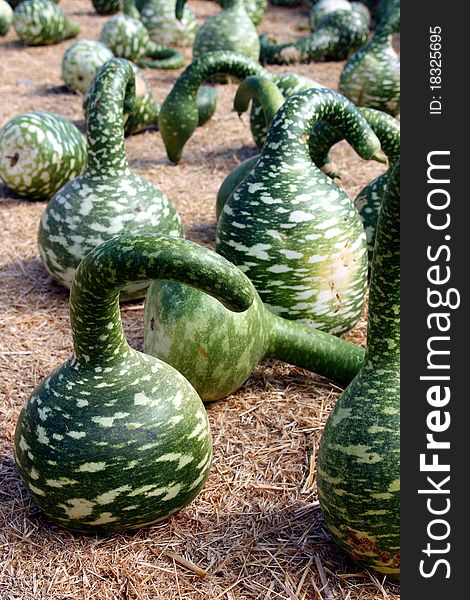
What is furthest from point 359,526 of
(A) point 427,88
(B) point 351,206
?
(B) point 351,206

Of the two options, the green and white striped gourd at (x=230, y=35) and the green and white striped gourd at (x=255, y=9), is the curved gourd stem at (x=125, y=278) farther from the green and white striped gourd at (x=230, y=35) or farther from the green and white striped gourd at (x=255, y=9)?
the green and white striped gourd at (x=255, y=9)

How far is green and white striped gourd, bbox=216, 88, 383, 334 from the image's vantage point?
10.0ft

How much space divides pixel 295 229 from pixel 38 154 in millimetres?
2217

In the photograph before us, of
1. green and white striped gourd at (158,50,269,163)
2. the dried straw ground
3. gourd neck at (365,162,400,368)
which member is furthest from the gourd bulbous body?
gourd neck at (365,162,400,368)

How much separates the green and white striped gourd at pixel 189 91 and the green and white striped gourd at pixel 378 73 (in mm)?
1546

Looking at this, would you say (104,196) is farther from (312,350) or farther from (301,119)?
(312,350)

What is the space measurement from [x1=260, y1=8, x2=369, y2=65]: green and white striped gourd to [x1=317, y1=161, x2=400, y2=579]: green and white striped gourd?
6384mm

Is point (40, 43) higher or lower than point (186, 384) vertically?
lower

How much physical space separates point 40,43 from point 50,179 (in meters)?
4.63

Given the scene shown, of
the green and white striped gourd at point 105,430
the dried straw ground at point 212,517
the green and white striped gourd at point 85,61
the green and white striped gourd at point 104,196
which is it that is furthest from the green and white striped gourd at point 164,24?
the green and white striped gourd at point 105,430

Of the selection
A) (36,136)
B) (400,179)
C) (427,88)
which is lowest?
(36,136)

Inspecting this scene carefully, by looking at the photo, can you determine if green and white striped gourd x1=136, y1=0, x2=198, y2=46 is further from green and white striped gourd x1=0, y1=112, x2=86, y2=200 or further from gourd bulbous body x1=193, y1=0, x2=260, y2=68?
green and white striped gourd x1=0, y1=112, x2=86, y2=200

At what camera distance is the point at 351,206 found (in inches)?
126

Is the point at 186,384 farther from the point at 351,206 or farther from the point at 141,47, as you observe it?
the point at 141,47
